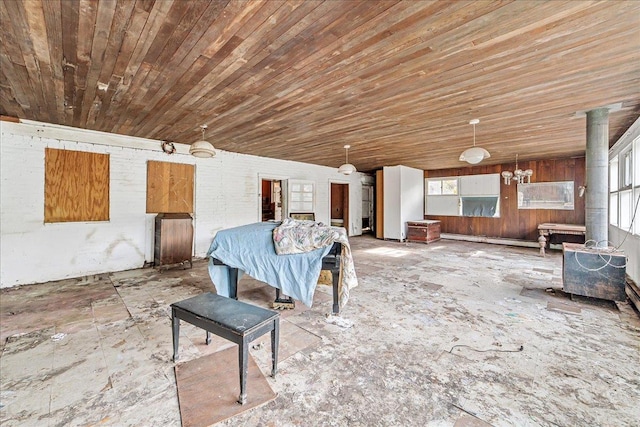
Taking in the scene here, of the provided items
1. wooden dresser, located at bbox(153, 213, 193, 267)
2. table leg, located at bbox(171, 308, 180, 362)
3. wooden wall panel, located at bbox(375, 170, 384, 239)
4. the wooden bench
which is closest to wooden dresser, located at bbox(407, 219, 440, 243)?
wooden wall panel, located at bbox(375, 170, 384, 239)

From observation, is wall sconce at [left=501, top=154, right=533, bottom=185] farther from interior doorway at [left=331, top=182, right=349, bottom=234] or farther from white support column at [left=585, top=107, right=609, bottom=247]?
interior doorway at [left=331, top=182, right=349, bottom=234]

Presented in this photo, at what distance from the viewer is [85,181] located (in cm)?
472

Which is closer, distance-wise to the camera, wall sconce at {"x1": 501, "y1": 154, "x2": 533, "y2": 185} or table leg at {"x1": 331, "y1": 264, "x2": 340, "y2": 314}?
table leg at {"x1": 331, "y1": 264, "x2": 340, "y2": 314}

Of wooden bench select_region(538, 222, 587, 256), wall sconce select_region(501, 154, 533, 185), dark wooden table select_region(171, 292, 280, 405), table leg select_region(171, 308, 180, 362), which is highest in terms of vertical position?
wall sconce select_region(501, 154, 533, 185)

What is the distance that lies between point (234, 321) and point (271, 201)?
9.33 metres

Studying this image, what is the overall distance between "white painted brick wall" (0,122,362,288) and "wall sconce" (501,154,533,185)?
740 cm

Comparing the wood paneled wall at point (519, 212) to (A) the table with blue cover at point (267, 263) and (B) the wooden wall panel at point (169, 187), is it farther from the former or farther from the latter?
(B) the wooden wall panel at point (169, 187)

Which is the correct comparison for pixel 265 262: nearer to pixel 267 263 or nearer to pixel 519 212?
pixel 267 263

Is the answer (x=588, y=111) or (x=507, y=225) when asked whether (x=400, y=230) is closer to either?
(x=507, y=225)

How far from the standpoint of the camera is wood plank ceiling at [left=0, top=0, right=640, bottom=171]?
181 centimetres

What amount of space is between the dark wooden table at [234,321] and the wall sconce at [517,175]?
8.54 m

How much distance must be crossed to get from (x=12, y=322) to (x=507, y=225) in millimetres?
11083

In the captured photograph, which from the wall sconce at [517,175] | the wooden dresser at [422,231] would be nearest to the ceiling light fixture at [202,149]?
the wooden dresser at [422,231]

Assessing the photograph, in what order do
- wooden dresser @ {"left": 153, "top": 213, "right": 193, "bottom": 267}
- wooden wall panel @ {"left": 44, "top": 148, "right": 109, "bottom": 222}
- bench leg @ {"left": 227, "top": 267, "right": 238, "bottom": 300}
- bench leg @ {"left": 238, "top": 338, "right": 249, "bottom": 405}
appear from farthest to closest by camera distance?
wooden dresser @ {"left": 153, "top": 213, "right": 193, "bottom": 267}
wooden wall panel @ {"left": 44, "top": 148, "right": 109, "bottom": 222}
bench leg @ {"left": 227, "top": 267, "right": 238, "bottom": 300}
bench leg @ {"left": 238, "top": 338, "right": 249, "bottom": 405}
